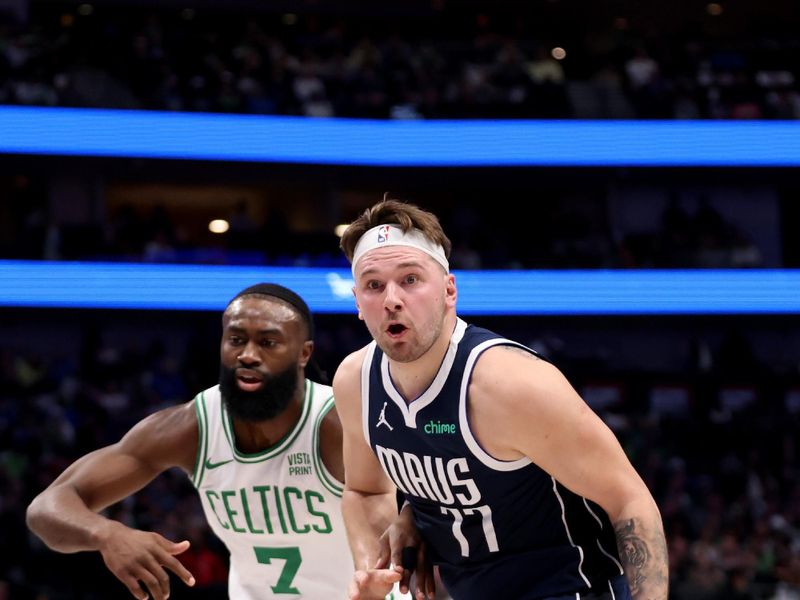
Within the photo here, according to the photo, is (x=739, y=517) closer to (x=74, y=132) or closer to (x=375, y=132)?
(x=375, y=132)

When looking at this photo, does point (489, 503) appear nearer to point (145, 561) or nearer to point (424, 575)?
point (424, 575)

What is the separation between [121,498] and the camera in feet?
14.2

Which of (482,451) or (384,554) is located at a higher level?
(482,451)

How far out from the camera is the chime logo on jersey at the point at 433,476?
3254mm

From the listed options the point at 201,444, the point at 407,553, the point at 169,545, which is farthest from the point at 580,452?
the point at 201,444

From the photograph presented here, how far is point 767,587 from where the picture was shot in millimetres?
9914

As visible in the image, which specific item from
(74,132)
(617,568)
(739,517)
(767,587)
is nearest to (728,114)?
(739,517)

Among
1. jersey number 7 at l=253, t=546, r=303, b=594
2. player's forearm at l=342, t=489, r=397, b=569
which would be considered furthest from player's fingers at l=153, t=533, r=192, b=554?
jersey number 7 at l=253, t=546, r=303, b=594

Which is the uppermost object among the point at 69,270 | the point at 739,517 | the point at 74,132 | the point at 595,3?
the point at 595,3

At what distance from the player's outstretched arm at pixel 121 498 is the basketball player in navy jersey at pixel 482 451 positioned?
2.29 feet

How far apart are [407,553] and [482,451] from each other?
1.79 ft

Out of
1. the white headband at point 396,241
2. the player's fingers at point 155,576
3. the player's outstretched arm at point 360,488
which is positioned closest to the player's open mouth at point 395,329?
the white headband at point 396,241

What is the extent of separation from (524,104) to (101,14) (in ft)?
21.8

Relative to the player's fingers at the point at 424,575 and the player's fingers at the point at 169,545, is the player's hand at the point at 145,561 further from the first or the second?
the player's fingers at the point at 424,575
